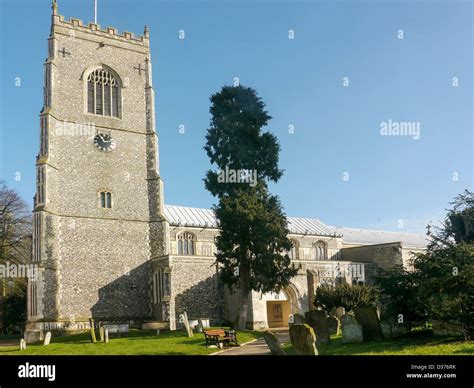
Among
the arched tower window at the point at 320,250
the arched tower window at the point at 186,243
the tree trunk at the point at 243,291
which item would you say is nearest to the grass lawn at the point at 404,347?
A: the tree trunk at the point at 243,291

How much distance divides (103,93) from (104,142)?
353cm

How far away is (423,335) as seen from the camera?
17234 mm

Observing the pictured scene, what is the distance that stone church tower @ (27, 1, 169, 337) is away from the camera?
29172 millimetres

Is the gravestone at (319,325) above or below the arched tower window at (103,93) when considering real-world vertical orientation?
below

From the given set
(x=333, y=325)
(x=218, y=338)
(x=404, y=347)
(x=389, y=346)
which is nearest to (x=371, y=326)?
(x=389, y=346)

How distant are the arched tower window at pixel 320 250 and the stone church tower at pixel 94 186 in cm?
1639

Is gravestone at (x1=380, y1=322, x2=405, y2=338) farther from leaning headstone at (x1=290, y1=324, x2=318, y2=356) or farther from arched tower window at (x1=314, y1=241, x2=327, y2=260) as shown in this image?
arched tower window at (x1=314, y1=241, x2=327, y2=260)

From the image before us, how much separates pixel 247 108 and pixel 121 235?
436 inches

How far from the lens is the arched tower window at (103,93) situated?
A: 33.5 m

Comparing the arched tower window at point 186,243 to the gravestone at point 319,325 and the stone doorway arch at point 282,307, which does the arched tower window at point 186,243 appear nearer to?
the stone doorway arch at point 282,307

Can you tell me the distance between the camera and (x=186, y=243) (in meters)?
37.7

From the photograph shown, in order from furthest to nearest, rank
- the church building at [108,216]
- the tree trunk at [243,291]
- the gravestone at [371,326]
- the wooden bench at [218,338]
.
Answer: the church building at [108,216]
the tree trunk at [243,291]
the wooden bench at [218,338]
the gravestone at [371,326]
